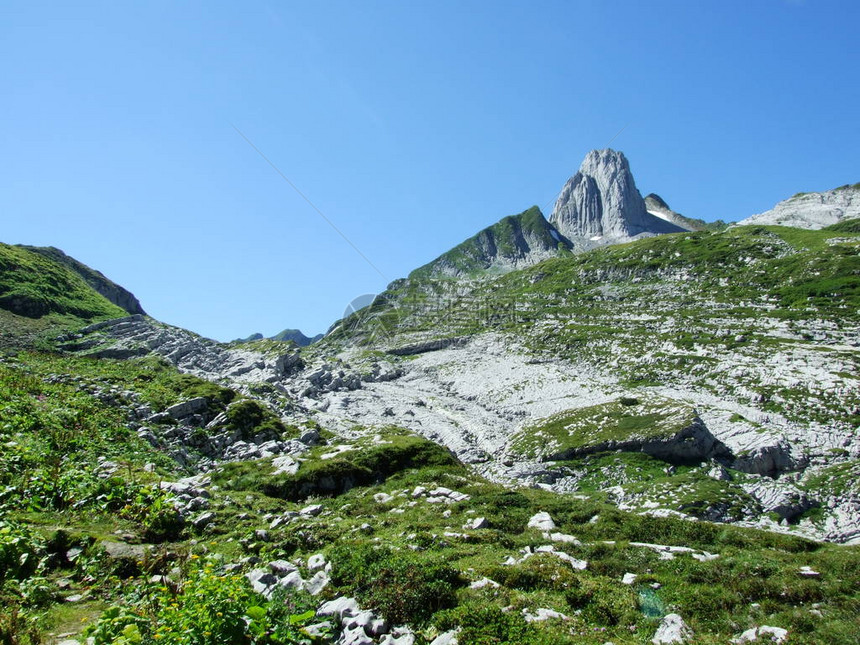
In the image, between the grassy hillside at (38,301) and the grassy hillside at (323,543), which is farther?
the grassy hillside at (38,301)

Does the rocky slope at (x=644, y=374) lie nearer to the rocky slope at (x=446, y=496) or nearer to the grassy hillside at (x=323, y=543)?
the rocky slope at (x=446, y=496)

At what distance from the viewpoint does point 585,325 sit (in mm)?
121625

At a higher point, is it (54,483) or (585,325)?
(585,325)

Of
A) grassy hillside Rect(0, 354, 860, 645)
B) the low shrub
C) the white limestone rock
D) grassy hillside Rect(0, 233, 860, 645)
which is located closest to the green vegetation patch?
grassy hillside Rect(0, 233, 860, 645)

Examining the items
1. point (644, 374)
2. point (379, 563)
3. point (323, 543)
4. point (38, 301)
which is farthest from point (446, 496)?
point (38, 301)

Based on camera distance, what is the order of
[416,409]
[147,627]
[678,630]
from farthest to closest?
1. [416,409]
2. [678,630]
3. [147,627]

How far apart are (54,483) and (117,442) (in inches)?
493

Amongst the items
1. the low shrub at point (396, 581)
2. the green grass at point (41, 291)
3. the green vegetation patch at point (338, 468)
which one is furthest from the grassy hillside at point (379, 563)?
the green grass at point (41, 291)

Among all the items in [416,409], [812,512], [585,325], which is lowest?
[812,512]

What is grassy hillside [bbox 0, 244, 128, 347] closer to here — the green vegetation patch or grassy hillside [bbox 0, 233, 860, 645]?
grassy hillside [bbox 0, 233, 860, 645]

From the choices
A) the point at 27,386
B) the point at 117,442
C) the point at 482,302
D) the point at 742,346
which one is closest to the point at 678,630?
the point at 117,442

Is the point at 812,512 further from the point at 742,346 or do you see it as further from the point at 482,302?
the point at 482,302

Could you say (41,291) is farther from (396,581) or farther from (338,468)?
(396,581)

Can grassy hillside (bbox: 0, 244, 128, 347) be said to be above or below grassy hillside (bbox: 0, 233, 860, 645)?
above
